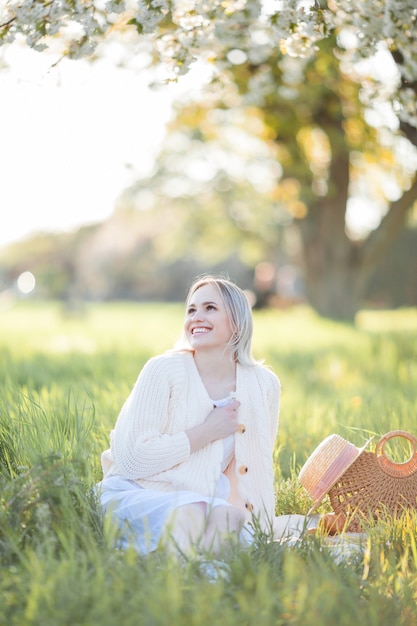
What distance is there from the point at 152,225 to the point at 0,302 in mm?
10818

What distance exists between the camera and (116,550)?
2.88 m

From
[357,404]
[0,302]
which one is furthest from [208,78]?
[0,302]

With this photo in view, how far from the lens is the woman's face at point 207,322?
364 centimetres

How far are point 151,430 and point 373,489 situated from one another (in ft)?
3.84

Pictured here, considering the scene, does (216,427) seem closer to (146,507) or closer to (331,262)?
(146,507)

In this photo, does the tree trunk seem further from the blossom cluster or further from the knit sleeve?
the knit sleeve

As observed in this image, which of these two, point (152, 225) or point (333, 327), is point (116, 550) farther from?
point (152, 225)

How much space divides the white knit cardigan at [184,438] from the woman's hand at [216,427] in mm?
38

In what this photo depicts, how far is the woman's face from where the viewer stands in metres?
3.64

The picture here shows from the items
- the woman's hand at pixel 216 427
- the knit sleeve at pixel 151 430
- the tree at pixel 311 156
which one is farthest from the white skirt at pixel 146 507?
the tree at pixel 311 156

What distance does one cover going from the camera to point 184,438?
3363mm

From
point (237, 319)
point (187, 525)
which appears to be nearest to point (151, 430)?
point (187, 525)

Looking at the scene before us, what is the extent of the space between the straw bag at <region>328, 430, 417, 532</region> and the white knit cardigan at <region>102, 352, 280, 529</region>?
0.46m

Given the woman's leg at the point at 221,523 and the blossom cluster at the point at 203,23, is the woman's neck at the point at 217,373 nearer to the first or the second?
the woman's leg at the point at 221,523
